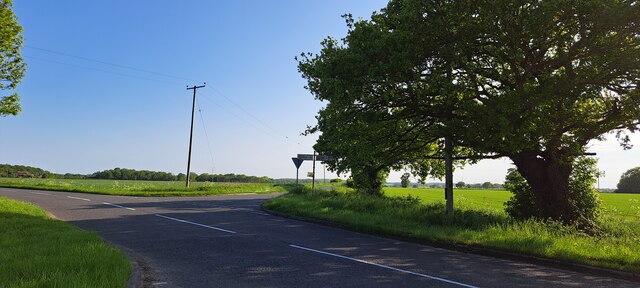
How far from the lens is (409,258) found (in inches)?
349

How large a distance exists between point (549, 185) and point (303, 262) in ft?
35.9

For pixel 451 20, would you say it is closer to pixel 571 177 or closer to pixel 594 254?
pixel 594 254

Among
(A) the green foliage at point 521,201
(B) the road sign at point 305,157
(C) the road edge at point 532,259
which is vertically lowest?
(C) the road edge at point 532,259

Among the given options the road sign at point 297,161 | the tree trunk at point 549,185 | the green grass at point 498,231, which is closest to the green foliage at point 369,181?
the road sign at point 297,161

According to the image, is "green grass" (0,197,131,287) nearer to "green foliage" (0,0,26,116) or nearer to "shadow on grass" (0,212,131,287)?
"shadow on grass" (0,212,131,287)

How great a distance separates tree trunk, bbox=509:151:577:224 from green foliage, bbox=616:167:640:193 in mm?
106835

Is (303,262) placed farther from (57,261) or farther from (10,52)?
(10,52)

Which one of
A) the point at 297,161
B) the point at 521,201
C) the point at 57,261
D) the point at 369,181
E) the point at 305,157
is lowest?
the point at 57,261

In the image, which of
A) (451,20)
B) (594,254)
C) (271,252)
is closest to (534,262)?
(594,254)

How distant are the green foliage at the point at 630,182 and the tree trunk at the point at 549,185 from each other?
107m

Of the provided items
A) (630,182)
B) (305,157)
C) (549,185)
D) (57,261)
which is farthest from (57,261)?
Result: (630,182)

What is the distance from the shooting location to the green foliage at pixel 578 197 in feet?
48.4

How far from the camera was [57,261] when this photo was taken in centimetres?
628

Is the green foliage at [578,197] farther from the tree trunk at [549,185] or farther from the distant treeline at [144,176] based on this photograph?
the distant treeline at [144,176]
